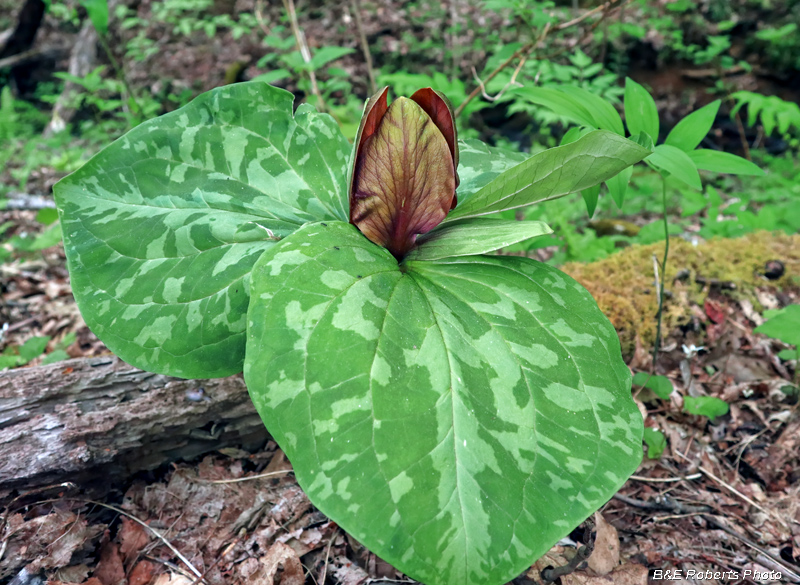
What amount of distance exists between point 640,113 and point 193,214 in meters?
1.42

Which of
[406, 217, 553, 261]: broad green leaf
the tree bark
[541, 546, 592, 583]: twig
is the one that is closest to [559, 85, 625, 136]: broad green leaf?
[406, 217, 553, 261]: broad green leaf

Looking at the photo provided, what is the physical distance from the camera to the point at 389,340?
108cm

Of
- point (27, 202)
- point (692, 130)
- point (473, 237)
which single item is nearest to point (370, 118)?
point (473, 237)

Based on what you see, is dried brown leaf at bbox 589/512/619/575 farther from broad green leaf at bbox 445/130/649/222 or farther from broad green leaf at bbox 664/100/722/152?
broad green leaf at bbox 664/100/722/152

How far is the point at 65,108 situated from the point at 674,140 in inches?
331

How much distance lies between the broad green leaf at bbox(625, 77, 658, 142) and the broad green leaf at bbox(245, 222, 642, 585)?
728 millimetres

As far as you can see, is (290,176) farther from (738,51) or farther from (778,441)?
(738,51)

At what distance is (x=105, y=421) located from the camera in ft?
5.22

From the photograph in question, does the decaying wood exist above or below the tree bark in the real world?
below

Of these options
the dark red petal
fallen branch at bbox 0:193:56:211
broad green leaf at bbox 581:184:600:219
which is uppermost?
the dark red petal

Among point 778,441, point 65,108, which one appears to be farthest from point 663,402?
point 65,108

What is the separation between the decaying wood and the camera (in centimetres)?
150

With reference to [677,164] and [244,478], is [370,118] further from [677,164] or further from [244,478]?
[244,478]

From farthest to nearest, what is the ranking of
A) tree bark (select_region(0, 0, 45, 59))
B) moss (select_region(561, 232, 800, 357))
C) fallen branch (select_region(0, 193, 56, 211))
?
tree bark (select_region(0, 0, 45, 59)), fallen branch (select_region(0, 193, 56, 211)), moss (select_region(561, 232, 800, 357))
